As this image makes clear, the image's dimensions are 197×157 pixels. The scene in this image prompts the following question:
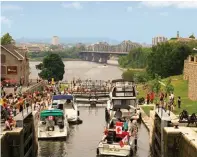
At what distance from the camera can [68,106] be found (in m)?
59.3

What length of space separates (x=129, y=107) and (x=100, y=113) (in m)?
14.9

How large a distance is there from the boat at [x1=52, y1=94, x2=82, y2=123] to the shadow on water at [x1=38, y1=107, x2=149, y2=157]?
1279 mm

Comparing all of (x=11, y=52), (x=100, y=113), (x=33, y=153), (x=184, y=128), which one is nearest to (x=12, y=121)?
(x=33, y=153)

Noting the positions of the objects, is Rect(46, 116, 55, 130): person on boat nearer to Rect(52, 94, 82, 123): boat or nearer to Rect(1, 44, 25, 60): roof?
Rect(52, 94, 82, 123): boat

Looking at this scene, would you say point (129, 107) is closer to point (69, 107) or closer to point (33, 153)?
point (69, 107)

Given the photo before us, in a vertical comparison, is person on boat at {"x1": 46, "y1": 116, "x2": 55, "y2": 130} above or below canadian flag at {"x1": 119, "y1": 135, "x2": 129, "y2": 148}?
above

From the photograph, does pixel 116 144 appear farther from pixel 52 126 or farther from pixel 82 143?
pixel 52 126

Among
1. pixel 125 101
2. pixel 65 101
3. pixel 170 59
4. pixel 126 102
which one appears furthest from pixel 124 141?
pixel 170 59

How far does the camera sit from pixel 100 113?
227ft

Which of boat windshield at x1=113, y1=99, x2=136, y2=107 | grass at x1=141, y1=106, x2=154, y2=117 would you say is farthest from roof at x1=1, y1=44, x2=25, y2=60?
boat windshield at x1=113, y1=99, x2=136, y2=107

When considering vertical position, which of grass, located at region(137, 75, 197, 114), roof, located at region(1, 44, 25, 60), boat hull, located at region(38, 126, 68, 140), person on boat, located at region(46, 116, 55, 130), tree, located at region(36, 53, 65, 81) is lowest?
boat hull, located at region(38, 126, 68, 140)

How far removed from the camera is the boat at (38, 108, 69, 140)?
45.4 m

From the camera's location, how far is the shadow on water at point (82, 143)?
1615 inches

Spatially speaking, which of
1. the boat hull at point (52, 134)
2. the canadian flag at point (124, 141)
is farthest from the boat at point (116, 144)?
the boat hull at point (52, 134)
